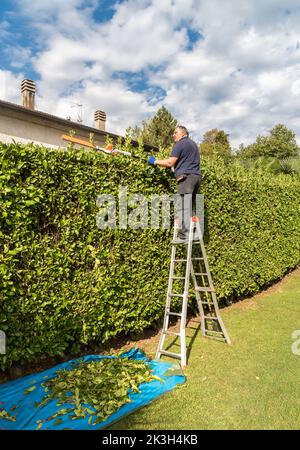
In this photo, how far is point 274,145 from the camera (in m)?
47.3

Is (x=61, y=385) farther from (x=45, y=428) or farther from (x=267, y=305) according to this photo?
(x=267, y=305)

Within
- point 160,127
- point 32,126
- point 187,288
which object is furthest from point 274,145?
point 187,288

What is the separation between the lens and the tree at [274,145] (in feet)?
152

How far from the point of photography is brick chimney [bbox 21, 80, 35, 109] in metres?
16.6

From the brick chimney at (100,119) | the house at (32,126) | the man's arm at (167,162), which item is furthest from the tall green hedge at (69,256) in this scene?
the brick chimney at (100,119)

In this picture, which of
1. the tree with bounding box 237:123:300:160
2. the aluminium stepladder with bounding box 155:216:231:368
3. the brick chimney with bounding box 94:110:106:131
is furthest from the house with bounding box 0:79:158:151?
the tree with bounding box 237:123:300:160

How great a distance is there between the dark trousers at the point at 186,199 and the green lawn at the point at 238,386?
6.50 ft

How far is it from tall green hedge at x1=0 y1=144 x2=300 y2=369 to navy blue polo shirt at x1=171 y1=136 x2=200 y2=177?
15.8 inches

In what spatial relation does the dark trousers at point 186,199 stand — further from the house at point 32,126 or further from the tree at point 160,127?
the tree at point 160,127

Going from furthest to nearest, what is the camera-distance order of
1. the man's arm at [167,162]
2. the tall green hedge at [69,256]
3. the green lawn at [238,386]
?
1. the man's arm at [167,162]
2. the tall green hedge at [69,256]
3. the green lawn at [238,386]

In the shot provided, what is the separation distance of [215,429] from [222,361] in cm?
159

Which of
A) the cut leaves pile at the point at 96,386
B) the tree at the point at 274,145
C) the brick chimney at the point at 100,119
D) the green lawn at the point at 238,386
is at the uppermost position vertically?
the tree at the point at 274,145

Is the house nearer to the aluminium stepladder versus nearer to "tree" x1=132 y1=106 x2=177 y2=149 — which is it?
the aluminium stepladder
